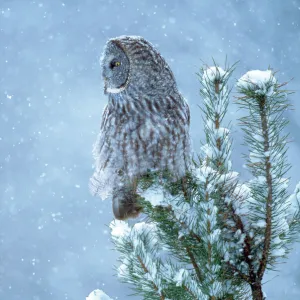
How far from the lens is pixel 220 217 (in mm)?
1364

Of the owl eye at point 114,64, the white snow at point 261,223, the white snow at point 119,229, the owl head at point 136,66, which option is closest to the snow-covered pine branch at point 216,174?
the white snow at point 261,223

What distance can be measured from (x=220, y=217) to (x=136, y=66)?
0.79 meters

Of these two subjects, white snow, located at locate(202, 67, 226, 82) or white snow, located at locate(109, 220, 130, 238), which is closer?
white snow, located at locate(202, 67, 226, 82)

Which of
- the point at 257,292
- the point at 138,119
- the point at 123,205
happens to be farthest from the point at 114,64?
the point at 257,292

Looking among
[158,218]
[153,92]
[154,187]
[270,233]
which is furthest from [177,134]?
[270,233]

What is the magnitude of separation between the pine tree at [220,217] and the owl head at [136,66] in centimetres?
54

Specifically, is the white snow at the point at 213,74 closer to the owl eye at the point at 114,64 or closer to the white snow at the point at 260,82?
the white snow at the point at 260,82

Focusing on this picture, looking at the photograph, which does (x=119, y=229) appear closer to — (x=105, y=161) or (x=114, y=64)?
(x=105, y=161)

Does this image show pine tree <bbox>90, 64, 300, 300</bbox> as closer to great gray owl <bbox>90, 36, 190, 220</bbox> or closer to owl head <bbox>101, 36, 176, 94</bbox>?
great gray owl <bbox>90, 36, 190, 220</bbox>

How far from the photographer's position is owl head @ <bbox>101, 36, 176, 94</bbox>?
1850 millimetres

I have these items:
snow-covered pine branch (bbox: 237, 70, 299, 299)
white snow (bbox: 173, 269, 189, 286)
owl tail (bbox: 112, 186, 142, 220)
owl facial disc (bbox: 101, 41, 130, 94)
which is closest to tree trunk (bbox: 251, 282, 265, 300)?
snow-covered pine branch (bbox: 237, 70, 299, 299)

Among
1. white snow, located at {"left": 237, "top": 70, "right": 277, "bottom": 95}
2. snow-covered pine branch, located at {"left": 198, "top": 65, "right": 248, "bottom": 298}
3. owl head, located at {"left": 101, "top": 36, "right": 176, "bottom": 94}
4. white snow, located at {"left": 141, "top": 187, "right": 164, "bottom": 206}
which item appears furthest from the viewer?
owl head, located at {"left": 101, "top": 36, "right": 176, "bottom": 94}

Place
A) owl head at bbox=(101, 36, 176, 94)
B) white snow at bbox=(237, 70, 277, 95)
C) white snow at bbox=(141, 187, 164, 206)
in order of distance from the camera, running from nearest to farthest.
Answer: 1. white snow at bbox=(237, 70, 277, 95)
2. white snow at bbox=(141, 187, 164, 206)
3. owl head at bbox=(101, 36, 176, 94)

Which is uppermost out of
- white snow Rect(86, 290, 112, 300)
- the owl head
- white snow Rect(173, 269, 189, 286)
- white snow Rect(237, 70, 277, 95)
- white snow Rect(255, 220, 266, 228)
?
the owl head
